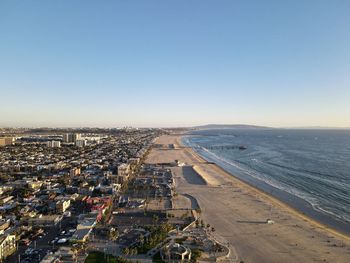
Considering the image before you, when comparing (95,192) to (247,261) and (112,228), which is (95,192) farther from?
(247,261)

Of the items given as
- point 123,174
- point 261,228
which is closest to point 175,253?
point 261,228

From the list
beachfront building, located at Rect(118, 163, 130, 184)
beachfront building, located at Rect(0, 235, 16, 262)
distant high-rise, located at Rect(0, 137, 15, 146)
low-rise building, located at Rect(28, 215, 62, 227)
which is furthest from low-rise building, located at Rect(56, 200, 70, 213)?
distant high-rise, located at Rect(0, 137, 15, 146)

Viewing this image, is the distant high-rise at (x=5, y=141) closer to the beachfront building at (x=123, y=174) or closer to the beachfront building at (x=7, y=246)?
the beachfront building at (x=123, y=174)

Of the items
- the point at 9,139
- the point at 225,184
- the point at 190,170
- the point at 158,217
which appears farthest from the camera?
the point at 9,139

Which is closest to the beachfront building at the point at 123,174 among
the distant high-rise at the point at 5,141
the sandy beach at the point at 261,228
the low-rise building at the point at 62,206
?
the sandy beach at the point at 261,228

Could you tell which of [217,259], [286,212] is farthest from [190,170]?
[217,259]

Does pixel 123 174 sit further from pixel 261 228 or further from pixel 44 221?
pixel 261 228
